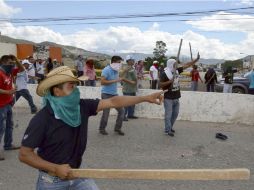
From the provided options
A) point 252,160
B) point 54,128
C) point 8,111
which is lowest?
point 252,160

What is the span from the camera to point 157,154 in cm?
765

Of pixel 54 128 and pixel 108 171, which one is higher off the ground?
pixel 54 128

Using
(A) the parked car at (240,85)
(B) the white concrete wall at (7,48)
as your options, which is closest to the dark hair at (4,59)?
(A) the parked car at (240,85)

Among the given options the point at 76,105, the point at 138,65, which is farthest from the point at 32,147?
the point at 138,65

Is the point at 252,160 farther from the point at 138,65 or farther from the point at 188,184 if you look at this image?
the point at 138,65

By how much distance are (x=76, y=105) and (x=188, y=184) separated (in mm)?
3118

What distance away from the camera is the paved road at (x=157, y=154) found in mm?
5836

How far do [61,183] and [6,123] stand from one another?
4.83 meters

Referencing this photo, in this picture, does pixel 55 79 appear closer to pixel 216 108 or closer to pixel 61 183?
pixel 61 183

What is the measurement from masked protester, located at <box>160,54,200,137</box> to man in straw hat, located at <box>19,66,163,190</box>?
5.51 metres

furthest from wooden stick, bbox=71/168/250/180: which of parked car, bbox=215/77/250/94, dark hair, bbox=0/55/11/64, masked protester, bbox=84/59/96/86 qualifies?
parked car, bbox=215/77/250/94

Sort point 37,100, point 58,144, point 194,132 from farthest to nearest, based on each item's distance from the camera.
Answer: point 37,100 < point 194,132 < point 58,144

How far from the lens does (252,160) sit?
7402 mm

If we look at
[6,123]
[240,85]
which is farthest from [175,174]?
[240,85]
